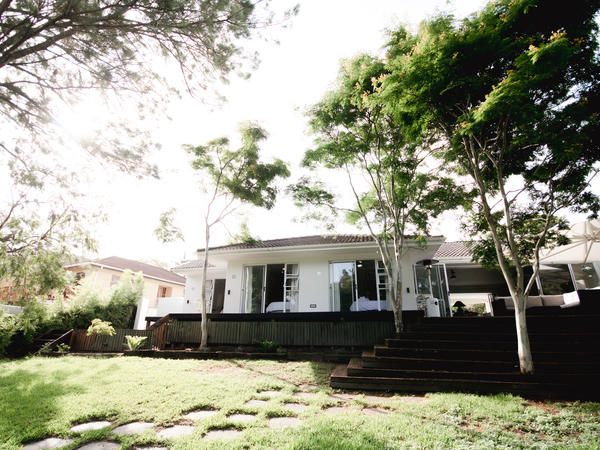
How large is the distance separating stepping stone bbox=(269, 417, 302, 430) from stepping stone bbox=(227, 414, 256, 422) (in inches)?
10.7

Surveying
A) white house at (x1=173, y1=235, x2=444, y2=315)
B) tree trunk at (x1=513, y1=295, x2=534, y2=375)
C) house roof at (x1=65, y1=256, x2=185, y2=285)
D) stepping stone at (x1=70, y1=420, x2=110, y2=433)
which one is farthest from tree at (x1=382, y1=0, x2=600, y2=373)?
house roof at (x1=65, y1=256, x2=185, y2=285)

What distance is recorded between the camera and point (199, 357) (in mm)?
8938

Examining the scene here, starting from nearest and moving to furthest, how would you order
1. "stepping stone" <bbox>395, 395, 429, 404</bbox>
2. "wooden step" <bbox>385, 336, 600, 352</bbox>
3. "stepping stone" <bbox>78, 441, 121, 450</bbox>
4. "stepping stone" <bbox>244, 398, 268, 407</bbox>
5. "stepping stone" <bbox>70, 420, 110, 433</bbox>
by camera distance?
1. "stepping stone" <bbox>78, 441, 121, 450</bbox>
2. "stepping stone" <bbox>70, 420, 110, 433</bbox>
3. "stepping stone" <bbox>244, 398, 268, 407</bbox>
4. "stepping stone" <bbox>395, 395, 429, 404</bbox>
5. "wooden step" <bbox>385, 336, 600, 352</bbox>

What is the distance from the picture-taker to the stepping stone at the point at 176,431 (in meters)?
3.42

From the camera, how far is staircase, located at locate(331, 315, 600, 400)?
521 cm

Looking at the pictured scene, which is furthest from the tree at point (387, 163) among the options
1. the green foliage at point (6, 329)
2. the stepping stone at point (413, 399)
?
the green foliage at point (6, 329)

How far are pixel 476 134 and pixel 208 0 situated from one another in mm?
5831

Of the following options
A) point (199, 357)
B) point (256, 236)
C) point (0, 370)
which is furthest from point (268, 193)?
point (0, 370)

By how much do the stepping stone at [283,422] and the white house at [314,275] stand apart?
7.76 m

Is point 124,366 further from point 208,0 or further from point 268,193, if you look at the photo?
point 208,0

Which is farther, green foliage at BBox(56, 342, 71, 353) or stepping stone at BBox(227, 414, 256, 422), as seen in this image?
green foliage at BBox(56, 342, 71, 353)

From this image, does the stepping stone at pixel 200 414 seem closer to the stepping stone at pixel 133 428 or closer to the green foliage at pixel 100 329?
the stepping stone at pixel 133 428

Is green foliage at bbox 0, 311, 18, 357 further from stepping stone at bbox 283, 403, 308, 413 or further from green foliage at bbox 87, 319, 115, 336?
stepping stone at bbox 283, 403, 308, 413

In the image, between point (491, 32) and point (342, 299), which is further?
point (342, 299)
